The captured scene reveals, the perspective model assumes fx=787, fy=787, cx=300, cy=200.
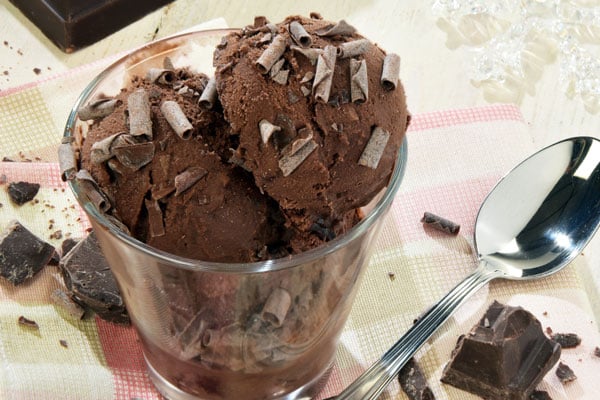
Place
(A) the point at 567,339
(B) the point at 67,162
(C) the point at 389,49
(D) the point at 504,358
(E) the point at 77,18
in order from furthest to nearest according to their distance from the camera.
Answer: (C) the point at 389,49, (E) the point at 77,18, (A) the point at 567,339, (D) the point at 504,358, (B) the point at 67,162

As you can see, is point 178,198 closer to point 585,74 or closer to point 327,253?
point 327,253

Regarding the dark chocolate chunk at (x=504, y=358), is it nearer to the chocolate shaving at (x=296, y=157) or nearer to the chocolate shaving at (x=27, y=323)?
the chocolate shaving at (x=296, y=157)

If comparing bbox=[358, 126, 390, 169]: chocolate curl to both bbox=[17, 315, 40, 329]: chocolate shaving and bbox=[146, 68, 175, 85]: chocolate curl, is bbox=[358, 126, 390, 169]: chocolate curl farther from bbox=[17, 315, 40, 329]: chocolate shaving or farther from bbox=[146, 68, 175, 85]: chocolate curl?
bbox=[17, 315, 40, 329]: chocolate shaving

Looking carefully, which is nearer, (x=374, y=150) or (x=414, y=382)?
(x=374, y=150)

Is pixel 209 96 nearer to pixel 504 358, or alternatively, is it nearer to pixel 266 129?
pixel 266 129

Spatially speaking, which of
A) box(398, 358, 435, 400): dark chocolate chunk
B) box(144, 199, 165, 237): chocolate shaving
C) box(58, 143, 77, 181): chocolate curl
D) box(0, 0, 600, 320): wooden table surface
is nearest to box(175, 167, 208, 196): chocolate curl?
box(144, 199, 165, 237): chocolate shaving

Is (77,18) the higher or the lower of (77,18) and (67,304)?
the higher

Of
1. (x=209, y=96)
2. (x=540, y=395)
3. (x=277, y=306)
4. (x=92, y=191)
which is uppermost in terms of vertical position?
(x=209, y=96)

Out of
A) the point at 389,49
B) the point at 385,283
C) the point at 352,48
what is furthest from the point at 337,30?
the point at 389,49
